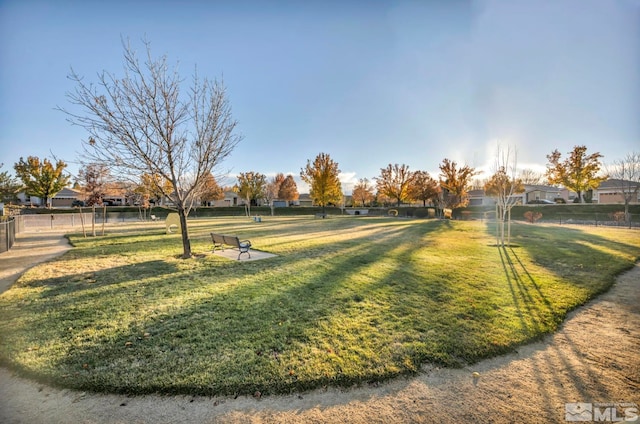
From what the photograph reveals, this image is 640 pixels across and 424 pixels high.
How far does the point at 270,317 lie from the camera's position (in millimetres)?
5094

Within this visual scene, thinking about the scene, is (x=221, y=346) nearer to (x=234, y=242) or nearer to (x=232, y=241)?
(x=234, y=242)

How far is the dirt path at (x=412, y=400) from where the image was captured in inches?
113

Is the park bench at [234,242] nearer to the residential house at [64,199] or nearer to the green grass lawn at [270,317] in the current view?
the green grass lawn at [270,317]

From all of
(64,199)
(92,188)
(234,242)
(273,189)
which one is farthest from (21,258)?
(64,199)

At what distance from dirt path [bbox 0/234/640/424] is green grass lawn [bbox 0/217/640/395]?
178mm

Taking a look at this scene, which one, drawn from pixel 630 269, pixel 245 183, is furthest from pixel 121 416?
pixel 245 183

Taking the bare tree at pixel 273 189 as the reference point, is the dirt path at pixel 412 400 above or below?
below

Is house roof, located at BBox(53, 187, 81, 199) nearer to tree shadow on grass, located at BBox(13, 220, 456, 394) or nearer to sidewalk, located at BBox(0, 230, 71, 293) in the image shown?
sidewalk, located at BBox(0, 230, 71, 293)

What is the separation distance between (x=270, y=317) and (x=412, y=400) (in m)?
2.71

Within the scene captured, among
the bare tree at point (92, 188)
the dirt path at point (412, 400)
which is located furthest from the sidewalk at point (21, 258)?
the dirt path at point (412, 400)

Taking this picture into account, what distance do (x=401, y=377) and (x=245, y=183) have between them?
5808cm

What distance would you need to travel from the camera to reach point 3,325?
488cm

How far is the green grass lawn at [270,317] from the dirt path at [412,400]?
0.18 metres

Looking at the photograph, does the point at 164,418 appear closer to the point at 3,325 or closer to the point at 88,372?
the point at 88,372
